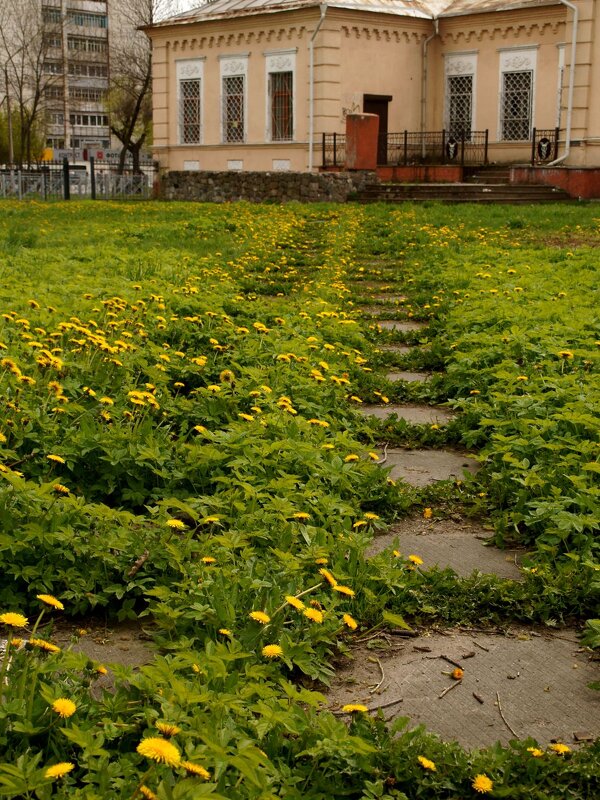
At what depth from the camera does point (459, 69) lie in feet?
98.9

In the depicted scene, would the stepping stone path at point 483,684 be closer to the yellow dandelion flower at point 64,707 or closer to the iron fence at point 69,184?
the yellow dandelion flower at point 64,707

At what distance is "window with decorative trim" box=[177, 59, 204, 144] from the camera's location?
33.3 metres

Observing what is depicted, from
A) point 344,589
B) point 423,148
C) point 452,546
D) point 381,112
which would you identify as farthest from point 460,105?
point 344,589

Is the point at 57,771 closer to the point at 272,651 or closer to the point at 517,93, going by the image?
the point at 272,651

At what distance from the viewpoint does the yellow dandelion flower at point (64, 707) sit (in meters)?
2.22

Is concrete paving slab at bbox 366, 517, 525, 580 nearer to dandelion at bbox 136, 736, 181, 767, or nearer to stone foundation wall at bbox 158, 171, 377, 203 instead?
dandelion at bbox 136, 736, 181, 767

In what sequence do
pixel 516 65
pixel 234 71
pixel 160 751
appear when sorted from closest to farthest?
pixel 160 751 < pixel 516 65 < pixel 234 71

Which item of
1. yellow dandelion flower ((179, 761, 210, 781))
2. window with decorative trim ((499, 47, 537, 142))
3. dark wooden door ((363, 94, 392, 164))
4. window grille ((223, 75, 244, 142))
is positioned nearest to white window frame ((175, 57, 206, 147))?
window grille ((223, 75, 244, 142))

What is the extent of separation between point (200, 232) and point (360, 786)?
13785mm

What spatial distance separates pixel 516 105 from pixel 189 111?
10698 mm

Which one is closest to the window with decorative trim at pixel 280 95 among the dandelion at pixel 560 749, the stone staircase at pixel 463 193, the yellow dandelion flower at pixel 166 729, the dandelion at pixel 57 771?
the stone staircase at pixel 463 193

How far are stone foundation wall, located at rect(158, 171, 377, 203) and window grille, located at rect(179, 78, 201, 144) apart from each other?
7.63 feet

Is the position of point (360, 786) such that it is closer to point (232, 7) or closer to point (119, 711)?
point (119, 711)

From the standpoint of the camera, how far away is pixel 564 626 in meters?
3.34
